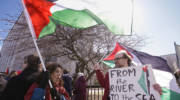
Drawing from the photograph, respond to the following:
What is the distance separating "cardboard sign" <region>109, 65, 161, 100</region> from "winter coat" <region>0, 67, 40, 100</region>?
135cm

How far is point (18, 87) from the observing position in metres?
1.94

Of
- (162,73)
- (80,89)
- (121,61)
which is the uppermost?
(121,61)

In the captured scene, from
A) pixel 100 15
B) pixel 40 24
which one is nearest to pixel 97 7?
pixel 100 15

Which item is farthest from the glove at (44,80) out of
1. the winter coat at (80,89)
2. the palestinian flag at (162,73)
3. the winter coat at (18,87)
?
the winter coat at (80,89)

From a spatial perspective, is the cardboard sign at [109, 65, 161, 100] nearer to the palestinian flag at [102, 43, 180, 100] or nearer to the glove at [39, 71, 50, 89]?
the palestinian flag at [102, 43, 180, 100]

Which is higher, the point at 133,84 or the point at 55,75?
the point at 55,75

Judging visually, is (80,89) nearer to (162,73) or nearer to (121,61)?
(121,61)

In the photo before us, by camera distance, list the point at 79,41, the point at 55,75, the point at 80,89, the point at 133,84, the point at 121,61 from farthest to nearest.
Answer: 1. the point at 79,41
2. the point at 80,89
3. the point at 121,61
4. the point at 55,75
5. the point at 133,84

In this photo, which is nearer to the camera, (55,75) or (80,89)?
(55,75)

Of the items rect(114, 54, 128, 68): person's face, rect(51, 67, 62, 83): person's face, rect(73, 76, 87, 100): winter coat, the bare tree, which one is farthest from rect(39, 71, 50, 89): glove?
the bare tree

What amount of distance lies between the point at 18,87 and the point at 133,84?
67.5 inches

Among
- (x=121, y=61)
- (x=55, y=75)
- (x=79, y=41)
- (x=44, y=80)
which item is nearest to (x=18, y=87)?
(x=44, y=80)

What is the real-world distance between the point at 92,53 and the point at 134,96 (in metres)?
7.16

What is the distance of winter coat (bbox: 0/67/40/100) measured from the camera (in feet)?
6.27
